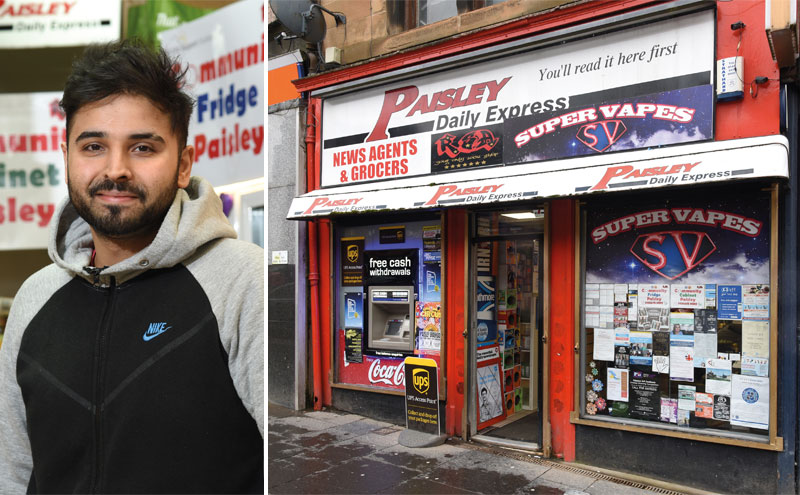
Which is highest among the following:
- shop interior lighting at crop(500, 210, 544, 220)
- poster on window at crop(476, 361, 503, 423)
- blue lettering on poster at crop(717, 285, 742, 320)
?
shop interior lighting at crop(500, 210, 544, 220)

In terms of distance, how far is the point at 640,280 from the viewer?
5316 mm

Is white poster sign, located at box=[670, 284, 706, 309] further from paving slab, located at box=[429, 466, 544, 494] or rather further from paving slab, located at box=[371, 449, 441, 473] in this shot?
paving slab, located at box=[371, 449, 441, 473]

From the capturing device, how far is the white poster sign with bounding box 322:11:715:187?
17.2 feet

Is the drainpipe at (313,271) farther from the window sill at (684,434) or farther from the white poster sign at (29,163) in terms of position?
the white poster sign at (29,163)

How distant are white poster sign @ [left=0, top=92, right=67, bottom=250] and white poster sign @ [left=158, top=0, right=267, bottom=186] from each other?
13.9 inches

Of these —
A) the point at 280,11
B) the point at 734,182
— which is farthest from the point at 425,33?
the point at 734,182

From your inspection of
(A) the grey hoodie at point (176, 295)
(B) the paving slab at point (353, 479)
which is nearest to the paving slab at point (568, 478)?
(B) the paving slab at point (353, 479)

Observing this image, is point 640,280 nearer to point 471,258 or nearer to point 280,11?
point 471,258

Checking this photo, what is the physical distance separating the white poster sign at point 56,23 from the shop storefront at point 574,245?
13.7 ft

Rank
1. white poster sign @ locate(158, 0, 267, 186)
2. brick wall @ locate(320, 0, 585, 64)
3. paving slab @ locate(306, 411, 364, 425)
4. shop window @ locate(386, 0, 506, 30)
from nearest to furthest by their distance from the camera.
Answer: white poster sign @ locate(158, 0, 267, 186) < brick wall @ locate(320, 0, 585, 64) < shop window @ locate(386, 0, 506, 30) < paving slab @ locate(306, 411, 364, 425)

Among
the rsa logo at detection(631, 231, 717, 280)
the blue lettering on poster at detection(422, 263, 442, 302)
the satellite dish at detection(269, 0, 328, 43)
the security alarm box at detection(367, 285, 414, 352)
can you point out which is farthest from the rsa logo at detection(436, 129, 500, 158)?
the satellite dish at detection(269, 0, 328, 43)

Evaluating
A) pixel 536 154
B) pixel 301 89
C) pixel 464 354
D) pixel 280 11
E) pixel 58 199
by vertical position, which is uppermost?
pixel 280 11

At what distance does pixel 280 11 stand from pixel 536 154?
12.3 ft

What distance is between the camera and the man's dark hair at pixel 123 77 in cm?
142
